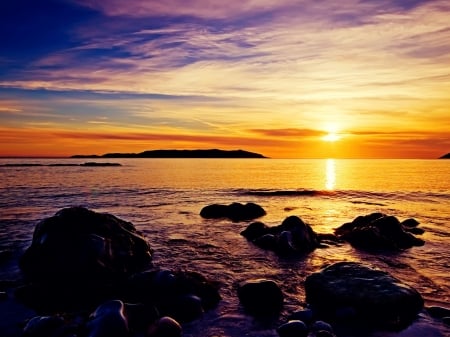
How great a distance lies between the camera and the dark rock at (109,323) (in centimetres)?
666

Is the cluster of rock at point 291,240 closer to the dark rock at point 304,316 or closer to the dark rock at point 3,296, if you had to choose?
the dark rock at point 304,316

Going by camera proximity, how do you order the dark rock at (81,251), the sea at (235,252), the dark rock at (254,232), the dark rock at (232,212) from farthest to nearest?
the dark rock at (232,212), the dark rock at (254,232), the dark rock at (81,251), the sea at (235,252)

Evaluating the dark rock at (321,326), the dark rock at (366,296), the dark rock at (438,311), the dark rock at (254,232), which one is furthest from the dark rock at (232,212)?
the dark rock at (321,326)

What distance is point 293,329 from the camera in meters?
7.05

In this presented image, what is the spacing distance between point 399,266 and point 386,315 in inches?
198

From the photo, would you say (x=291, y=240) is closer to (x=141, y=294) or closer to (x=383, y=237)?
(x=383, y=237)

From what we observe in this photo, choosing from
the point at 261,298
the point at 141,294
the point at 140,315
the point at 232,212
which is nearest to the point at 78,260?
the point at 141,294

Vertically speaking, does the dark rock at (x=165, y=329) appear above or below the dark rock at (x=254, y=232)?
above

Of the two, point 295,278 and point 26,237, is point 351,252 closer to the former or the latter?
point 295,278

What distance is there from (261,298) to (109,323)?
351 centimetres

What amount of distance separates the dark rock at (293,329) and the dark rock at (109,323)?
2.95 m

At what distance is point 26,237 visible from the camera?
1619cm

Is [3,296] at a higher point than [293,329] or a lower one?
lower

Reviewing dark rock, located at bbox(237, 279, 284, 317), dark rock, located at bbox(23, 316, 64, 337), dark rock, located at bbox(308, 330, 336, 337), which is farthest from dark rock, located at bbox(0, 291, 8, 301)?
dark rock, located at bbox(308, 330, 336, 337)
